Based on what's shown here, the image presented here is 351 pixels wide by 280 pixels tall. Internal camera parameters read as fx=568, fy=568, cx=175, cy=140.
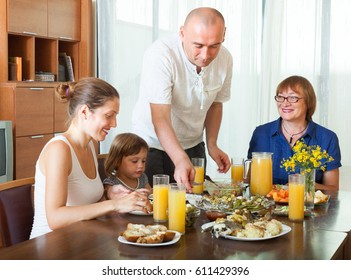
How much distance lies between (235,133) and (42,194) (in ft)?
10.0

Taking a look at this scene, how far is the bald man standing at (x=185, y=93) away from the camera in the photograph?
90.8 inches

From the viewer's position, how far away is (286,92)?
8.96 ft

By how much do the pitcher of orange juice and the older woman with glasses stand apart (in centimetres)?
40

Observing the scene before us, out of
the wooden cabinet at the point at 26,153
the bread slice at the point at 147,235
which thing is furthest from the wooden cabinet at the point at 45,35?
the bread slice at the point at 147,235

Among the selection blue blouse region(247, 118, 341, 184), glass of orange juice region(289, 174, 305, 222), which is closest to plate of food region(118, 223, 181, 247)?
glass of orange juice region(289, 174, 305, 222)

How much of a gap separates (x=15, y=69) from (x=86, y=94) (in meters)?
2.76

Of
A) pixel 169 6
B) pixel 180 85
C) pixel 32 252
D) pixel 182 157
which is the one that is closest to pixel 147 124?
pixel 180 85

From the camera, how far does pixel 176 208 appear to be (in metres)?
1.70

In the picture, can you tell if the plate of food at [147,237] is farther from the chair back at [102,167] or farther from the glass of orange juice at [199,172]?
the chair back at [102,167]

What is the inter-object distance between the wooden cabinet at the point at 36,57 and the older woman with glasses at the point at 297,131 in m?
2.42

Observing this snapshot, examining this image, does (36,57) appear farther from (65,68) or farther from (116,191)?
(116,191)

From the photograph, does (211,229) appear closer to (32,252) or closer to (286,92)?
(32,252)

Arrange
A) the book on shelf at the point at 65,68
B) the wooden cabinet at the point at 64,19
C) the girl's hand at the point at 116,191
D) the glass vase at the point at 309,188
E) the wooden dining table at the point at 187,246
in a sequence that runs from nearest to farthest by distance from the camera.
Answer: the wooden dining table at the point at 187,246, the glass vase at the point at 309,188, the girl's hand at the point at 116,191, the wooden cabinet at the point at 64,19, the book on shelf at the point at 65,68
